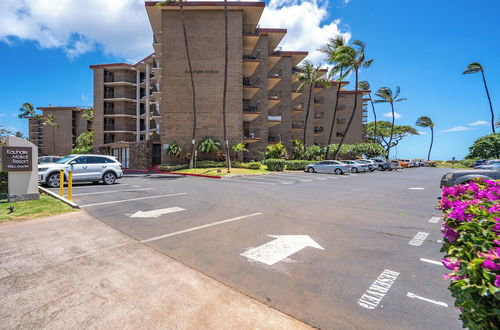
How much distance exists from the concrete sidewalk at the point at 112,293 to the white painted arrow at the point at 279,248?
1.02 m

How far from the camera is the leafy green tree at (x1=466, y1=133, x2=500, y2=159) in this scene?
1433 inches

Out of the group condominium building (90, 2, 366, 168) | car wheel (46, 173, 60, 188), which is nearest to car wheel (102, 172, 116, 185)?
car wheel (46, 173, 60, 188)

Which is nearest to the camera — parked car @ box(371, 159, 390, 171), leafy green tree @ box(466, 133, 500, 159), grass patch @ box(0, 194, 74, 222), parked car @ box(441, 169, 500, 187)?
grass patch @ box(0, 194, 74, 222)

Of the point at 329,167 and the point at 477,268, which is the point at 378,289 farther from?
the point at 329,167

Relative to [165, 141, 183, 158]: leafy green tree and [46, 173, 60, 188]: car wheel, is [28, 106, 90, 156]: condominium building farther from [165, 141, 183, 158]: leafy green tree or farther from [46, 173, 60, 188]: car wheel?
[46, 173, 60, 188]: car wheel

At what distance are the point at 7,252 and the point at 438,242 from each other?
787 cm

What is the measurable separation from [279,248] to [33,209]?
7.31 m

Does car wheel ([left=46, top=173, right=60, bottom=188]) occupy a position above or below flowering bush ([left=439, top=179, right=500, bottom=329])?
below

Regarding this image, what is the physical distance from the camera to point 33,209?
7.11m

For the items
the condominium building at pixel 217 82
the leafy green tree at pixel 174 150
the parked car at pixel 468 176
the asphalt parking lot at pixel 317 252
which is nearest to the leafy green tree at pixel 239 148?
the condominium building at pixel 217 82

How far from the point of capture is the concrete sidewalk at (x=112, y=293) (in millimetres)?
2506

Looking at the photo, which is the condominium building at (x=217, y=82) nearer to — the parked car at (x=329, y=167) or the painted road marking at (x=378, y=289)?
the parked car at (x=329, y=167)

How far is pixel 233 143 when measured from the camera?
2855cm

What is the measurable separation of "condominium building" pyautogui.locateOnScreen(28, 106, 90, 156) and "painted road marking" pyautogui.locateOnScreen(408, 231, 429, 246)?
69682 mm
